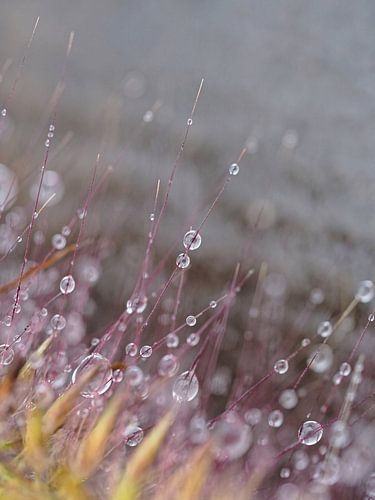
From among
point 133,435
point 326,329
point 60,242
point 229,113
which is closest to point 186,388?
point 133,435

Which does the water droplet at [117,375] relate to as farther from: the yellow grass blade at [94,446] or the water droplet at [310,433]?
the water droplet at [310,433]

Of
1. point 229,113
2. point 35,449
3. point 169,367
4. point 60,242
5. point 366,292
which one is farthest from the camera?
point 229,113

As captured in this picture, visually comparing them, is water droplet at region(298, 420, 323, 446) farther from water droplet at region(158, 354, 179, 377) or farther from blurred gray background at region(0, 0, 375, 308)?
blurred gray background at region(0, 0, 375, 308)

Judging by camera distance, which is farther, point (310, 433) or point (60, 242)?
point (60, 242)

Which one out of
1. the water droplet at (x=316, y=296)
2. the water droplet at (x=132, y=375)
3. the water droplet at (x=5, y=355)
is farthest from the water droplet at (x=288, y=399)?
the water droplet at (x=5, y=355)

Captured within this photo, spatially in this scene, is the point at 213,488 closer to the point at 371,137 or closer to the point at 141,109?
the point at 371,137

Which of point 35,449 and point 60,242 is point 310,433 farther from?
point 60,242
